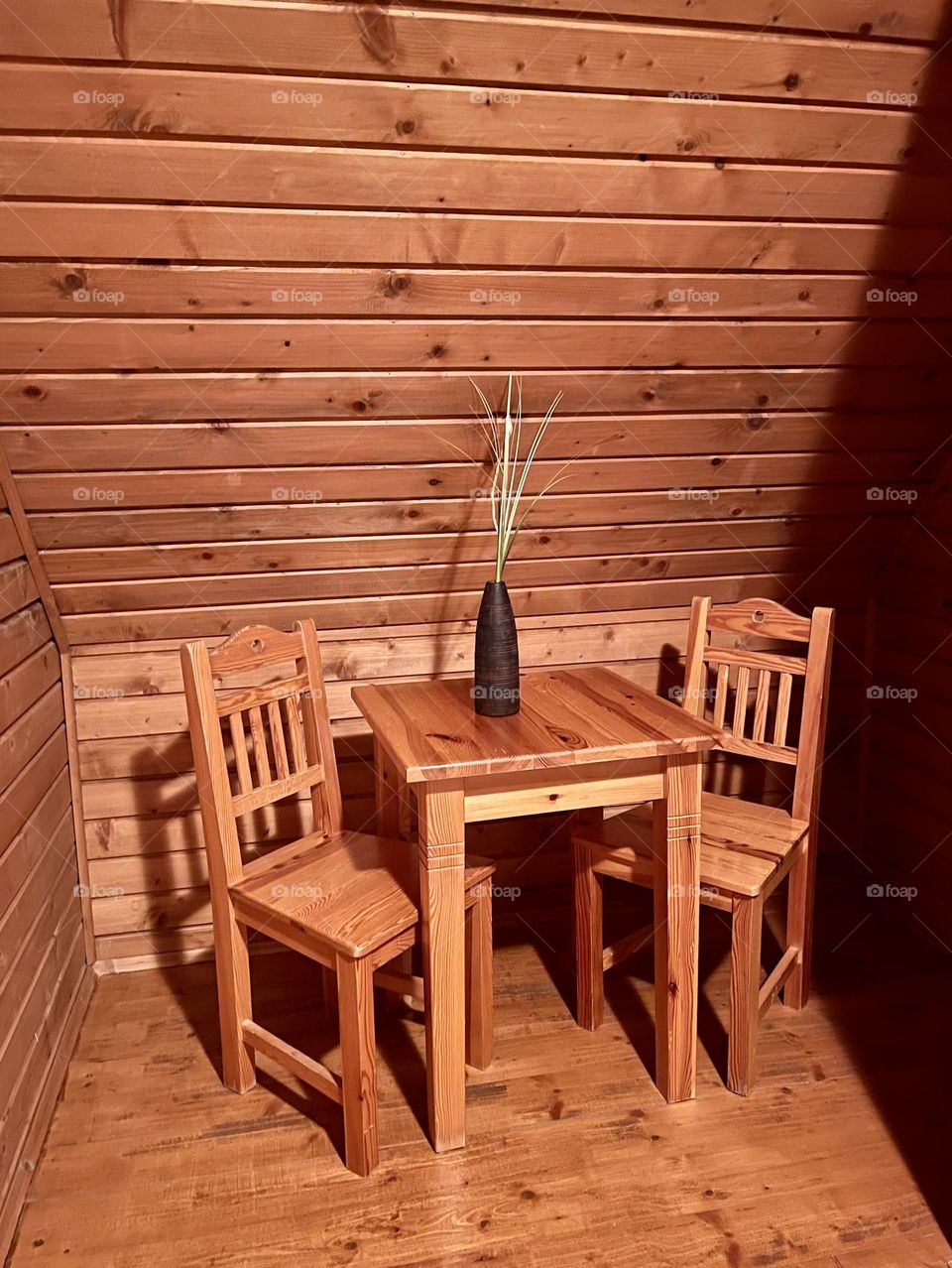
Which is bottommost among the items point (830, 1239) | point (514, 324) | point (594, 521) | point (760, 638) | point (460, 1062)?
point (830, 1239)

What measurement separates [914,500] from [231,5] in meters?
2.16

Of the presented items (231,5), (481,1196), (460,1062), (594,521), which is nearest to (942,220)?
(594,521)

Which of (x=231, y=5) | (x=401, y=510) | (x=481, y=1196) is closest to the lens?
(x=231, y=5)

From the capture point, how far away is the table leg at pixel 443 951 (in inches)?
74.0

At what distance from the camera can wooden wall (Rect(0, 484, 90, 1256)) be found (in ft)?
6.25

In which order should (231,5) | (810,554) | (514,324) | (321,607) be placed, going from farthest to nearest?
(810,554) → (321,607) → (514,324) → (231,5)

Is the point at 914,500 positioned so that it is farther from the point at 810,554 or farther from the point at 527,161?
the point at 527,161

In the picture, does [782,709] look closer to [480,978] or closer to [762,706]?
[762,706]

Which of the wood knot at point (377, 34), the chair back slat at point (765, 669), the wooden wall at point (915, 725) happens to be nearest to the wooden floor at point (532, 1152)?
the wooden wall at point (915, 725)

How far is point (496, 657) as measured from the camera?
2.14 meters

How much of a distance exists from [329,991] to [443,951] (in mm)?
657

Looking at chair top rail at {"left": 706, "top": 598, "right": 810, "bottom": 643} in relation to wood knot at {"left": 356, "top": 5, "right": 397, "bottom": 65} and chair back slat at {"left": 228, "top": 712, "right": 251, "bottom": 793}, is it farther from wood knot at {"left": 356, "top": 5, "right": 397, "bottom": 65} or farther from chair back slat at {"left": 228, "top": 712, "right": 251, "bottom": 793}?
wood knot at {"left": 356, "top": 5, "right": 397, "bottom": 65}

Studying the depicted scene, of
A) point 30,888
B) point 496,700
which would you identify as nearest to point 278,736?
point 496,700

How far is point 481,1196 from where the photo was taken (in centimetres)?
188
